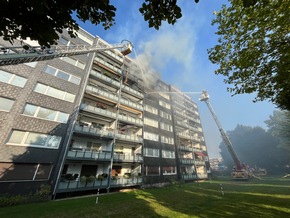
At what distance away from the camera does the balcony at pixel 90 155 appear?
18191 millimetres

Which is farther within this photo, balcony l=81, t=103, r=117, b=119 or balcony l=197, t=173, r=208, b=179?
balcony l=197, t=173, r=208, b=179

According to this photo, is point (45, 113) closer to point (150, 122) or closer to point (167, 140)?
point (150, 122)

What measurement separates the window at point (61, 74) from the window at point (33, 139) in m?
8.44

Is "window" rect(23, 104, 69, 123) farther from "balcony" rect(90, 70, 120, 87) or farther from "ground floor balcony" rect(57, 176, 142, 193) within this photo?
"balcony" rect(90, 70, 120, 87)

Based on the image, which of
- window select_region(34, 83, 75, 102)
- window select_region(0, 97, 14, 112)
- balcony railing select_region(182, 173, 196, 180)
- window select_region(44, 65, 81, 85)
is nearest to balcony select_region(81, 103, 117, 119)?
window select_region(34, 83, 75, 102)

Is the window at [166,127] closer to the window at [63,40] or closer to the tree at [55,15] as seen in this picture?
the window at [63,40]

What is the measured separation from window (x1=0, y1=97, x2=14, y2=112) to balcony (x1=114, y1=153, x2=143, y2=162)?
1389cm

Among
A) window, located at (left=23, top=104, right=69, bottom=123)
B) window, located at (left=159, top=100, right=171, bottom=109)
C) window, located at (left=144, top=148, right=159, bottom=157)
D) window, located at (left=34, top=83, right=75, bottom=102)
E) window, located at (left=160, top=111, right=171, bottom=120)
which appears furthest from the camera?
window, located at (left=159, top=100, right=171, bottom=109)

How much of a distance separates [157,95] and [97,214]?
1285 inches

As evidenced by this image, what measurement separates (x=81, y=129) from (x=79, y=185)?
6.70 m

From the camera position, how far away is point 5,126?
14.7m

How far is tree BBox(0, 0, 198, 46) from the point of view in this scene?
3.60 meters

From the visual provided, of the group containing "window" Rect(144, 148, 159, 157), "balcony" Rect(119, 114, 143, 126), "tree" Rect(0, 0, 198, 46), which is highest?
"balcony" Rect(119, 114, 143, 126)

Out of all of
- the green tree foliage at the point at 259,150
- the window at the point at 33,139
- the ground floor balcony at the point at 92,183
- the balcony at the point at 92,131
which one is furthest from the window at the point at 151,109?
the green tree foliage at the point at 259,150
